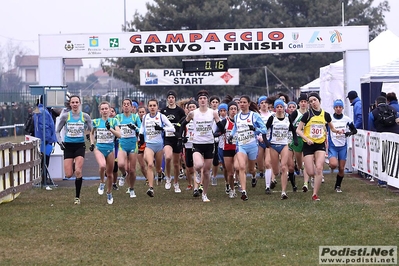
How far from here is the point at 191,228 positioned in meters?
11.7

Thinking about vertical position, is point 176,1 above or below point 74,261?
above

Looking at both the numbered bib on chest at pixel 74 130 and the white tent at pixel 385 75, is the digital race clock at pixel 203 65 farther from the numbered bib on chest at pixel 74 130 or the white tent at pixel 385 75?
the numbered bib on chest at pixel 74 130

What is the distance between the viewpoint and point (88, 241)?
1070 centimetres

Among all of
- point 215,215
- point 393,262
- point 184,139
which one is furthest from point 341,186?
point 393,262

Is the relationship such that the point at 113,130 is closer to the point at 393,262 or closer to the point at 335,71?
the point at 393,262

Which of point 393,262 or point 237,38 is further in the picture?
point 237,38

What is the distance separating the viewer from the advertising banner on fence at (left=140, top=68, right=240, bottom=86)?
30442mm

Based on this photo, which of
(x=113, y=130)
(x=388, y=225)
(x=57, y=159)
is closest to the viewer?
(x=388, y=225)

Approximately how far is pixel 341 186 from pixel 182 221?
20.3ft

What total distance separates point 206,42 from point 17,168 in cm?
697

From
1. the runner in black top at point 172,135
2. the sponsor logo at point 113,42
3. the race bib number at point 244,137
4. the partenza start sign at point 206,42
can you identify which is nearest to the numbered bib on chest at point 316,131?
the race bib number at point 244,137

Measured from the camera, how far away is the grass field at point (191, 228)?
954 cm

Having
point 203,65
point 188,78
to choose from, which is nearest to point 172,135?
point 203,65

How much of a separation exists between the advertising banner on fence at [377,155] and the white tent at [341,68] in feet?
18.3
